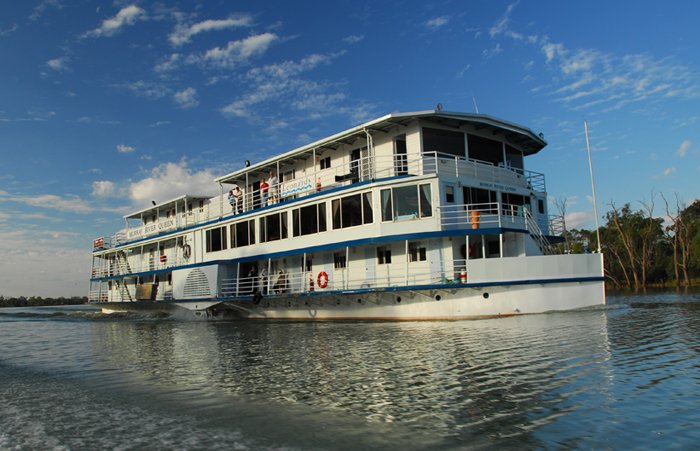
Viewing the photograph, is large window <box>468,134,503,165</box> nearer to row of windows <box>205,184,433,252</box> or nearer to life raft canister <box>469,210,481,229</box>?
row of windows <box>205,184,433,252</box>

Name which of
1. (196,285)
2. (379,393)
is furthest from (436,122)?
(379,393)

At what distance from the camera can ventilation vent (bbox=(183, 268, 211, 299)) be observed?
24.7 metres

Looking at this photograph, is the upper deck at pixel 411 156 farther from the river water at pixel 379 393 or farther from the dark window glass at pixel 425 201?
the river water at pixel 379 393

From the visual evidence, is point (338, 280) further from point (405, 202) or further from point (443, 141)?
point (443, 141)

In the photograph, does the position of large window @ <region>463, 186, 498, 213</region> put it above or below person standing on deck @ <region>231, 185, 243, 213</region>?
below

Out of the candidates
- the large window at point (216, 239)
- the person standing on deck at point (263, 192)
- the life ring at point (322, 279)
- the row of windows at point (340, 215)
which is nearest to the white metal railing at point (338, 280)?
the life ring at point (322, 279)

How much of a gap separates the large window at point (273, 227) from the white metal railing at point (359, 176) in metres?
1.08

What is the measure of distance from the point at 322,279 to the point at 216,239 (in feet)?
28.8

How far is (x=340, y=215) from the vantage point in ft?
69.0

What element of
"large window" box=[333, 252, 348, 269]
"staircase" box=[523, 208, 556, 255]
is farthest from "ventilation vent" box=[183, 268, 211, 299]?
"staircase" box=[523, 208, 556, 255]

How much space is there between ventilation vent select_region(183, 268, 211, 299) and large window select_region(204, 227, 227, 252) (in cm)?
252

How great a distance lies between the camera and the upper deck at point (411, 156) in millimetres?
20266

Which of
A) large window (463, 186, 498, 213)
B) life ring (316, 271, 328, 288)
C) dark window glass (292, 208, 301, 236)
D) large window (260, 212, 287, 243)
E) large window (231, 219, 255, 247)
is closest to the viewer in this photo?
large window (463, 186, 498, 213)

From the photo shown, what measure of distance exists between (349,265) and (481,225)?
5.49 meters
